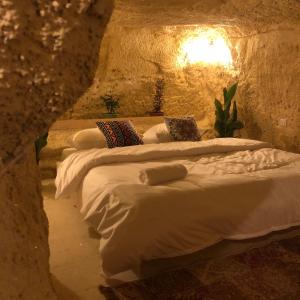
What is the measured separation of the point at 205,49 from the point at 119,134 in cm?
224

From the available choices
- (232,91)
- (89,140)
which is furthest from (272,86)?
(89,140)

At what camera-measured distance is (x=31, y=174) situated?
81 cm

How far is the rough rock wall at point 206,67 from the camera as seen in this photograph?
3783 mm

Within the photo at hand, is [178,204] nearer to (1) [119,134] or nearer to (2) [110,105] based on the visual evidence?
(1) [119,134]

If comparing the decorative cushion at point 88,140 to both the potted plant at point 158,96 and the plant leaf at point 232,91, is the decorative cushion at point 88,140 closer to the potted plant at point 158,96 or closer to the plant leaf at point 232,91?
the potted plant at point 158,96

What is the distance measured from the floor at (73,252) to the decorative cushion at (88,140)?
0.64 metres

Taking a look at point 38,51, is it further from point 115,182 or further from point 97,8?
point 115,182

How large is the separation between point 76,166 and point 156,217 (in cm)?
127

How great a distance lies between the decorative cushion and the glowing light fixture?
2.11 m

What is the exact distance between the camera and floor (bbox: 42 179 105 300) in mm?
2250

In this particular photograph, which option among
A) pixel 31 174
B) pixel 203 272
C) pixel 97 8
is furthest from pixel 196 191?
pixel 97 8

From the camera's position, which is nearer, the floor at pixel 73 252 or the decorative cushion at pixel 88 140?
the floor at pixel 73 252

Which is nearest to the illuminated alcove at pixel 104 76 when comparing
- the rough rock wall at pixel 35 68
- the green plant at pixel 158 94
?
the rough rock wall at pixel 35 68

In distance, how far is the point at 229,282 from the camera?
2.26 m
